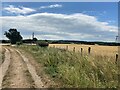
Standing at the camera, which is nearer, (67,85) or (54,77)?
(67,85)

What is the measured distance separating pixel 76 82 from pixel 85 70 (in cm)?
175

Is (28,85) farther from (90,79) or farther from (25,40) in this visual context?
(25,40)

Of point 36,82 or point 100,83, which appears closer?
Result: point 100,83

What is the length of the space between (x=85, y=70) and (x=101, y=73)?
4.27ft

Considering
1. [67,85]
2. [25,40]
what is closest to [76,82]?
[67,85]

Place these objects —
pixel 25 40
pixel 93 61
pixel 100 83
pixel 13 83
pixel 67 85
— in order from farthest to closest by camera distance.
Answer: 1. pixel 25 40
2. pixel 93 61
3. pixel 13 83
4. pixel 67 85
5. pixel 100 83

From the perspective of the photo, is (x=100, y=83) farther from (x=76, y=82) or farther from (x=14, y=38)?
(x=14, y=38)

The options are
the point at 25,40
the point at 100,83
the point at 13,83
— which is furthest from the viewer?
the point at 25,40

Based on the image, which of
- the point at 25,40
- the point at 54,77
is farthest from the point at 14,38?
the point at 54,77

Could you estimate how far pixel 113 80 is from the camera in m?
11.2

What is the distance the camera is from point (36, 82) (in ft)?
42.7

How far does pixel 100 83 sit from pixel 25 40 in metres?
118

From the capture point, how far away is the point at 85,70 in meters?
13.2

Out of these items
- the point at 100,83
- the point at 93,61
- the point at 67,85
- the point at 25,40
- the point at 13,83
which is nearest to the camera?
the point at 100,83
